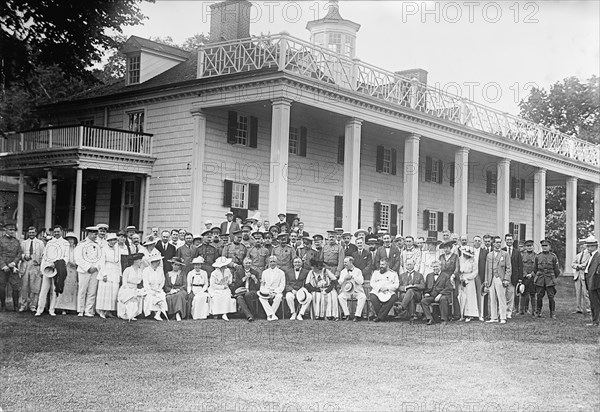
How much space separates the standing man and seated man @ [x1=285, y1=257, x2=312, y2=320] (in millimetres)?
3840

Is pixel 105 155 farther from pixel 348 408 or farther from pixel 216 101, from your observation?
pixel 348 408

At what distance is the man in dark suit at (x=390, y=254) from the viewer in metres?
15.7

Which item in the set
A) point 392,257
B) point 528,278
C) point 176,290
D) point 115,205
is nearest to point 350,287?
point 392,257

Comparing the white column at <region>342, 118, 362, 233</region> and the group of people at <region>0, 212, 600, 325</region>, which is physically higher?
the white column at <region>342, 118, 362, 233</region>

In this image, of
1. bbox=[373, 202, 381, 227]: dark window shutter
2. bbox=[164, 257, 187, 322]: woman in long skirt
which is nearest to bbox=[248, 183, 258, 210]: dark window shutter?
bbox=[373, 202, 381, 227]: dark window shutter

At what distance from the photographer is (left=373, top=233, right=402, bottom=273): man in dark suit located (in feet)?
51.5

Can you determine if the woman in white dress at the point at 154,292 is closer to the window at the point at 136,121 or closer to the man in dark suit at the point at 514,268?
the man in dark suit at the point at 514,268

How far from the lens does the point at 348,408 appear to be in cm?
769

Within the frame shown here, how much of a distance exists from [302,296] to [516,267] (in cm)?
490

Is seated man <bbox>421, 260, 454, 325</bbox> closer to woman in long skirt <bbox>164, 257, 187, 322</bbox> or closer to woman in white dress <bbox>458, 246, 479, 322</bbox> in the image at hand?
woman in white dress <bbox>458, 246, 479, 322</bbox>

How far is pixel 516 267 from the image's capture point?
51.2 ft

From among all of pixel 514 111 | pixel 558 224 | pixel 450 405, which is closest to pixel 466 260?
pixel 450 405

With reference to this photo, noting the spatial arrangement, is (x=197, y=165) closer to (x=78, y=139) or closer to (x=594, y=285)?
(x=78, y=139)

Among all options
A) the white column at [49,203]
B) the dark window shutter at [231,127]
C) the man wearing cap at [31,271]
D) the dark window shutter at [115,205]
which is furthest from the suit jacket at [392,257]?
the dark window shutter at [115,205]
